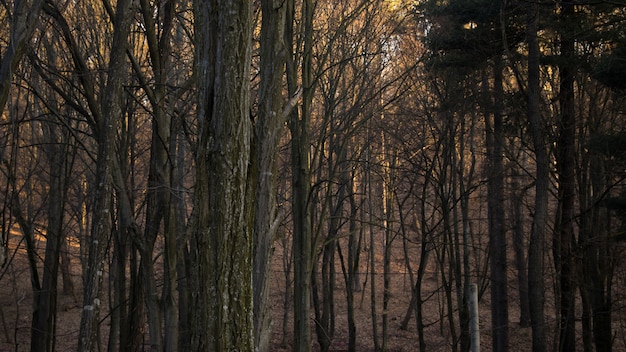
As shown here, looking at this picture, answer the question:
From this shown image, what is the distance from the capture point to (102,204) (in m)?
6.82

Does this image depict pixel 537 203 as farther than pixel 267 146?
Yes

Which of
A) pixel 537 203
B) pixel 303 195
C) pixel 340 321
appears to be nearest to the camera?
pixel 303 195

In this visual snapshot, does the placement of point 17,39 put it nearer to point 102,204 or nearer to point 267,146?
point 102,204

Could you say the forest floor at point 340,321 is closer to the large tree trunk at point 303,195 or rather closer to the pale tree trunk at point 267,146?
the large tree trunk at point 303,195

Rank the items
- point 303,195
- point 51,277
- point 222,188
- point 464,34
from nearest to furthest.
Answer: point 222,188 → point 303,195 → point 51,277 → point 464,34

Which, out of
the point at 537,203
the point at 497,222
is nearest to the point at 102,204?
the point at 537,203

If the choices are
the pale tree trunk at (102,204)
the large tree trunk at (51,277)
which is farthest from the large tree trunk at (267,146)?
the large tree trunk at (51,277)

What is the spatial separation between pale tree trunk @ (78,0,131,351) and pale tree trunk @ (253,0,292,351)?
1787mm

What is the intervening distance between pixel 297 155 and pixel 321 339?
8.58 m

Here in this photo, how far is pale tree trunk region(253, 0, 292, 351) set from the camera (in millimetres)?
6676

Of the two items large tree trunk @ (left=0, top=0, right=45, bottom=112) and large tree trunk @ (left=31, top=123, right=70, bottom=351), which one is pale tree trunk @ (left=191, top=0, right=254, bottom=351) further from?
large tree trunk @ (left=31, top=123, right=70, bottom=351)

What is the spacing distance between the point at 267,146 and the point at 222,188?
2.74 m

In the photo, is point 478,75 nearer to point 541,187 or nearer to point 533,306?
point 541,187

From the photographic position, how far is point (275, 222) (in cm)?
689
